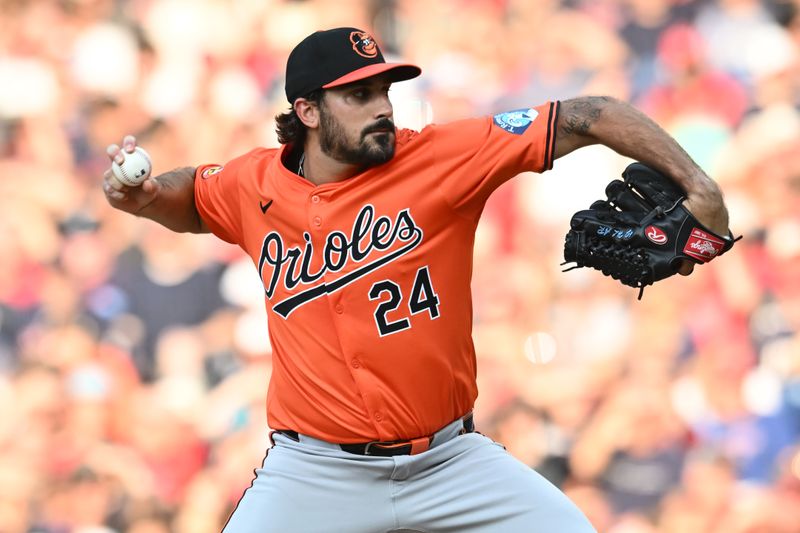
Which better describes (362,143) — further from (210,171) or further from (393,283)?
(210,171)

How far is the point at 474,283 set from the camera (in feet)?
16.9

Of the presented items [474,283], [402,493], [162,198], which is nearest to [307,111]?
[162,198]

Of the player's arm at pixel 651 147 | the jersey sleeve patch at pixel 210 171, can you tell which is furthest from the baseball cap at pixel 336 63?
the player's arm at pixel 651 147

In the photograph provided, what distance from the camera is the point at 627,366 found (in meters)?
5.06

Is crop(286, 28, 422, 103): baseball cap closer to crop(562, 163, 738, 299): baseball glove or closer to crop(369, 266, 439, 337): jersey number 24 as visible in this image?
crop(369, 266, 439, 337): jersey number 24

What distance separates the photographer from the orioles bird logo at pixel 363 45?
3203mm

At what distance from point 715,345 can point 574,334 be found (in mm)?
631

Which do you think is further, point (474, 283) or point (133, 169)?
point (474, 283)

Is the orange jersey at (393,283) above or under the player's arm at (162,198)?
under

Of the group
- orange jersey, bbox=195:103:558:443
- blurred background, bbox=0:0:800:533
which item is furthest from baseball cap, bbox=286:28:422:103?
blurred background, bbox=0:0:800:533

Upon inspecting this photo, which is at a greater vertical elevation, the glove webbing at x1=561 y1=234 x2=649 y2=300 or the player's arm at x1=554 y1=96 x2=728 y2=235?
the player's arm at x1=554 y1=96 x2=728 y2=235

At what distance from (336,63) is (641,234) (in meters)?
0.99

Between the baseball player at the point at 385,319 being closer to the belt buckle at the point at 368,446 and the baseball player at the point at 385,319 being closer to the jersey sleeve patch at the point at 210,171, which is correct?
the belt buckle at the point at 368,446

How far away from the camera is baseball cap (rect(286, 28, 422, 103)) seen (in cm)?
317
